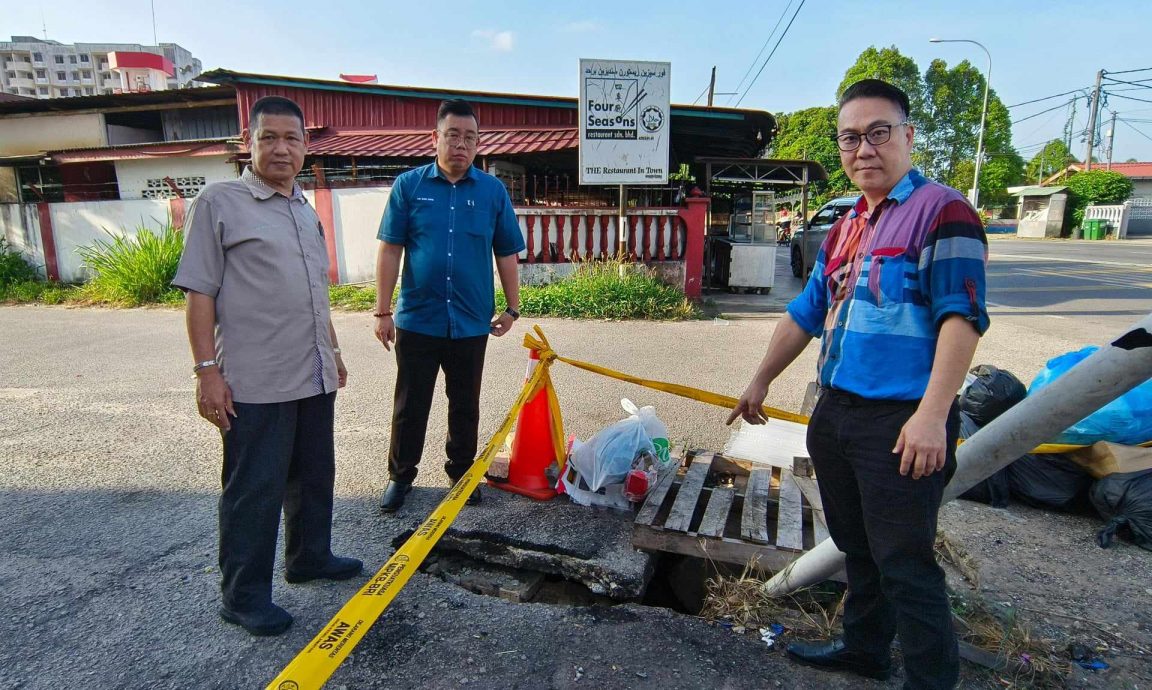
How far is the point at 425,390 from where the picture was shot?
3.25 m

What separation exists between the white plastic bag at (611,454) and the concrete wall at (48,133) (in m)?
18.0

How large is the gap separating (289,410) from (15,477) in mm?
2741

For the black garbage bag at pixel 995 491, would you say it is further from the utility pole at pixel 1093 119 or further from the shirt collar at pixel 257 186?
the utility pole at pixel 1093 119

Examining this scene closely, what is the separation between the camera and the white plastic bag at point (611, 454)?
10.5 feet

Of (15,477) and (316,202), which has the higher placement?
(316,202)

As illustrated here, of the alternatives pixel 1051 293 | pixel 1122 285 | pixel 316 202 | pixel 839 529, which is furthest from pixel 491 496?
pixel 1122 285

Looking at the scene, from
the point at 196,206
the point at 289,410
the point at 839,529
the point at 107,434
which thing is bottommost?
the point at 107,434

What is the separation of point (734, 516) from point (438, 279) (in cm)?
186

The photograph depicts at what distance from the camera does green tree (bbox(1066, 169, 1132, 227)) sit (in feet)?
105

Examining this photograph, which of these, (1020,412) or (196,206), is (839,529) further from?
(196,206)

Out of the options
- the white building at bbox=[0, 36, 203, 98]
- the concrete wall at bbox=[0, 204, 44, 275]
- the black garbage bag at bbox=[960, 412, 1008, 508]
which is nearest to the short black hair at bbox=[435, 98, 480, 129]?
the black garbage bag at bbox=[960, 412, 1008, 508]

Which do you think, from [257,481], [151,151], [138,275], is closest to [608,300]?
[257,481]

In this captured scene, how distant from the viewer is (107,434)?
4.61m

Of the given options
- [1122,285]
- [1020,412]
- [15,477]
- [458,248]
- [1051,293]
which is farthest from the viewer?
[1122,285]
